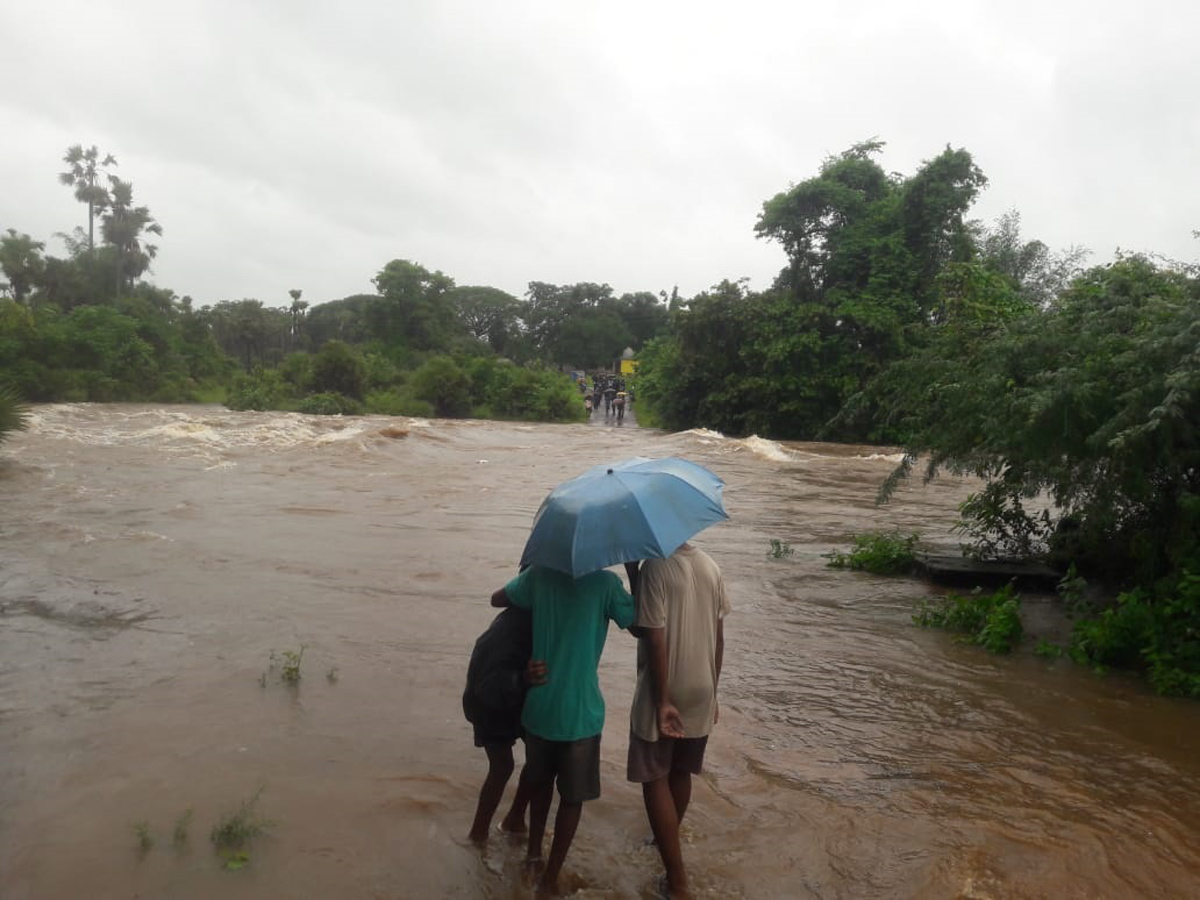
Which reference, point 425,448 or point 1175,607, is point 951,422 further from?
point 425,448

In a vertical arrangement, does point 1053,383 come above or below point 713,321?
below

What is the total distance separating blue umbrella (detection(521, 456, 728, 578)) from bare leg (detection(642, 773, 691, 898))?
3.36ft

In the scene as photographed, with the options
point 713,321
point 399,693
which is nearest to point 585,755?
point 399,693

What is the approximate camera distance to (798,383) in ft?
109

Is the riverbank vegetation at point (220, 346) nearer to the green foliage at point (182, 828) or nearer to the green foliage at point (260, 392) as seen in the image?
the green foliage at point (260, 392)

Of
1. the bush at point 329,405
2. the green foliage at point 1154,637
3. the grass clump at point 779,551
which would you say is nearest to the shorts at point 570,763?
the green foliage at point 1154,637

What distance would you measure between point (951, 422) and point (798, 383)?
25920 millimetres

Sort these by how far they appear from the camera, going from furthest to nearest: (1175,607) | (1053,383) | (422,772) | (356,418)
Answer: (356,418)
(1053,383)
(1175,607)
(422,772)

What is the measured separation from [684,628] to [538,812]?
3.44ft

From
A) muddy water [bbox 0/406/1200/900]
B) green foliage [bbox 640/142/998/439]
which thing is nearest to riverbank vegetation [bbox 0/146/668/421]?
green foliage [bbox 640/142/998/439]

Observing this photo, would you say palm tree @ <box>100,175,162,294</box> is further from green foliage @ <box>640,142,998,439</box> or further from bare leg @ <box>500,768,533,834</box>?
bare leg @ <box>500,768,533,834</box>

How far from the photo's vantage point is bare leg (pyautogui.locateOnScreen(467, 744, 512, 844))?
364 cm

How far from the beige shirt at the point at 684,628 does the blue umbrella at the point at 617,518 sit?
202 millimetres

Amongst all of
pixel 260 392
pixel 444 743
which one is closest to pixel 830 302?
pixel 260 392
